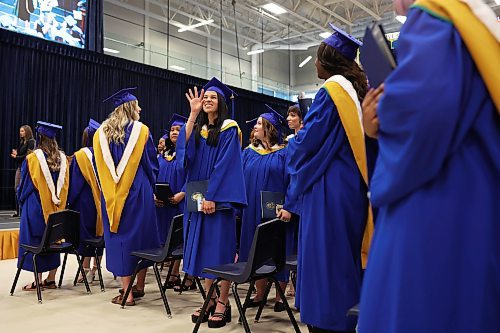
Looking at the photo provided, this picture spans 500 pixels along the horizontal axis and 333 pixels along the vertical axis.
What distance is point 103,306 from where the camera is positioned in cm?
371

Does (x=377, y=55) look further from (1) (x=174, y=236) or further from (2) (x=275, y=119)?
(2) (x=275, y=119)

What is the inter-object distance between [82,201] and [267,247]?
2.61 m

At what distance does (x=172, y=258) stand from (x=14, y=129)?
6699 millimetres

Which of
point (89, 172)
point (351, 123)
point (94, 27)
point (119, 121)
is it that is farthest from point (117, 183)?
point (94, 27)

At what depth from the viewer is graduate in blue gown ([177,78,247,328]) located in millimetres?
3172

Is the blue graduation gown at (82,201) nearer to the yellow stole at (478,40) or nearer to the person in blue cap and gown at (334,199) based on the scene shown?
the person in blue cap and gown at (334,199)

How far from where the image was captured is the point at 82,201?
4.69 m

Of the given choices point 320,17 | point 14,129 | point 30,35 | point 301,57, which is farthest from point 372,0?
point 14,129

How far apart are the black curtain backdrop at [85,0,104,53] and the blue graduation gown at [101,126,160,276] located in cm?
657

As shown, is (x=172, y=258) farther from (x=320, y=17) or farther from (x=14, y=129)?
(x=320, y=17)

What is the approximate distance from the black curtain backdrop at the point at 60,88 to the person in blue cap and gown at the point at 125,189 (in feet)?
19.1

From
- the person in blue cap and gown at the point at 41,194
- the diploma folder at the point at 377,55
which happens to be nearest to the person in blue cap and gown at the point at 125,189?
the person in blue cap and gown at the point at 41,194

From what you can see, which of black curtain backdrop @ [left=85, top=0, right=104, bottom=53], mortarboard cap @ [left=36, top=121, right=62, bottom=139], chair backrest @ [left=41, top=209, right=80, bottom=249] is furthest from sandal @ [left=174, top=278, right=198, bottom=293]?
black curtain backdrop @ [left=85, top=0, right=104, bottom=53]

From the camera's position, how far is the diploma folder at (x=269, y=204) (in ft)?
12.3
